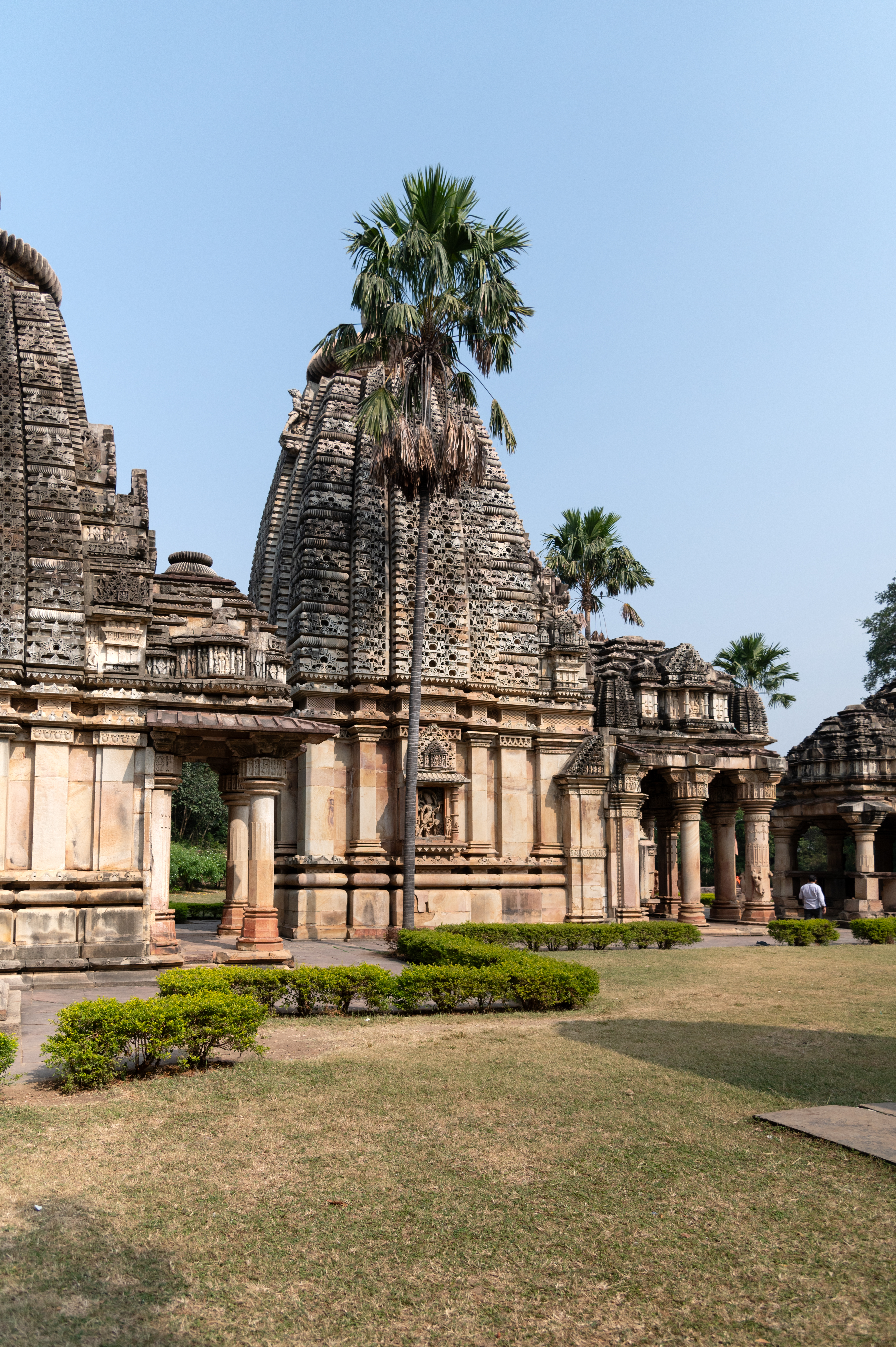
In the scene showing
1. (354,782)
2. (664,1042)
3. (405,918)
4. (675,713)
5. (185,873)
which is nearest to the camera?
(664,1042)

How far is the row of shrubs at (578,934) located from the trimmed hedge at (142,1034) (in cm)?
726

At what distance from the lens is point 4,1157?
6.38 metres

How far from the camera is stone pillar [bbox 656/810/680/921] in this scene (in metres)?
30.2

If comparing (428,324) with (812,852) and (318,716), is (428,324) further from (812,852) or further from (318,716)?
(812,852)

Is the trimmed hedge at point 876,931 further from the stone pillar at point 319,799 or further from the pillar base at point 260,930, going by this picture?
the pillar base at point 260,930

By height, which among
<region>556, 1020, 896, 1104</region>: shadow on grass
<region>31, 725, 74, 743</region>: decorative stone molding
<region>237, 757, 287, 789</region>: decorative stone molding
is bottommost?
<region>556, 1020, 896, 1104</region>: shadow on grass

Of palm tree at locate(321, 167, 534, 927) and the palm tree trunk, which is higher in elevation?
palm tree at locate(321, 167, 534, 927)

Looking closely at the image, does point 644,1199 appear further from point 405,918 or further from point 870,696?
point 870,696

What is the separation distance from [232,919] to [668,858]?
1457 cm

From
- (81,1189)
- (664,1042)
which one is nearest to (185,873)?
(664,1042)

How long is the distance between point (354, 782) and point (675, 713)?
34.4ft

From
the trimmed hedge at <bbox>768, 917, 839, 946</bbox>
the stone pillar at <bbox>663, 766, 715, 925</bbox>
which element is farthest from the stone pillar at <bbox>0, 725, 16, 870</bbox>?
the stone pillar at <bbox>663, 766, 715, 925</bbox>

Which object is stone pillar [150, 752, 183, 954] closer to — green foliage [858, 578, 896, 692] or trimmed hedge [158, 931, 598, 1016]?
trimmed hedge [158, 931, 598, 1016]

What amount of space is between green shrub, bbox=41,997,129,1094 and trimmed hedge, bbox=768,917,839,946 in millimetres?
17256
